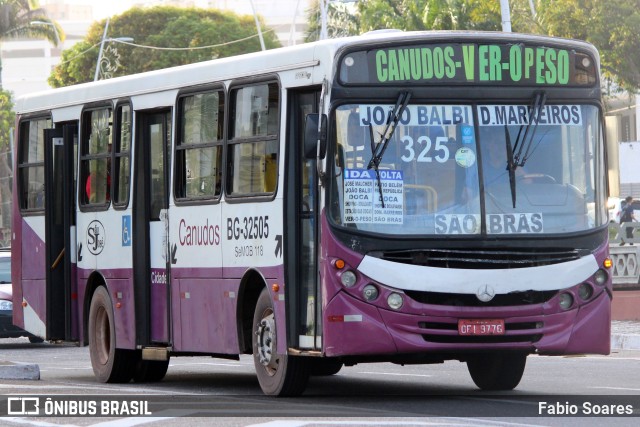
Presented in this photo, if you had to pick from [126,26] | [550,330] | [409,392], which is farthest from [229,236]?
[126,26]

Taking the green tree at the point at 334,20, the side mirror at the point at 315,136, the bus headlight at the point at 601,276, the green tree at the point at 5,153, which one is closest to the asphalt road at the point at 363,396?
the bus headlight at the point at 601,276

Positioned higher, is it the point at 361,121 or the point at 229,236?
the point at 361,121

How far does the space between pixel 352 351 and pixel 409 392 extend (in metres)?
2.31

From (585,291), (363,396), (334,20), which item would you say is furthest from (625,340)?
(334,20)

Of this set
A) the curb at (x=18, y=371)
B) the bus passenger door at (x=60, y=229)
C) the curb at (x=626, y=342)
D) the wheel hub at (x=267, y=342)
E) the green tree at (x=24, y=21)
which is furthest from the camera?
the green tree at (x=24, y=21)

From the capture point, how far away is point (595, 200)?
526 inches

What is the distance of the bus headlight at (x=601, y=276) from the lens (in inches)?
525

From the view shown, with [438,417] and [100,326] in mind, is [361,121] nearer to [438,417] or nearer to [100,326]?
[438,417]

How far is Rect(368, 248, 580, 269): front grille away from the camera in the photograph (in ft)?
42.1

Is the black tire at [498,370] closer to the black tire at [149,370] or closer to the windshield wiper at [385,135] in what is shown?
the windshield wiper at [385,135]

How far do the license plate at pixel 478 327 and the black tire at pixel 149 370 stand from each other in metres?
5.41

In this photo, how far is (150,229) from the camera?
16.6 m

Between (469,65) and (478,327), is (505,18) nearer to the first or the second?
(469,65)

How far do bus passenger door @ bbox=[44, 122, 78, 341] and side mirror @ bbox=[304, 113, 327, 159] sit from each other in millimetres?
5968
